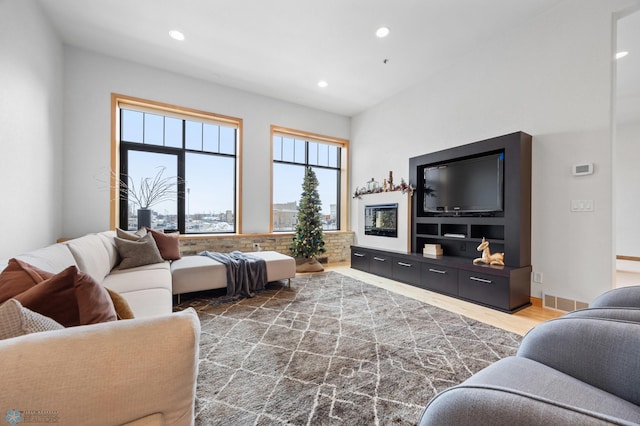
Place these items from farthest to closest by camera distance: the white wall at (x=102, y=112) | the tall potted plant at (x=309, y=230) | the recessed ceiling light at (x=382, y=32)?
the tall potted plant at (x=309, y=230), the white wall at (x=102, y=112), the recessed ceiling light at (x=382, y=32)

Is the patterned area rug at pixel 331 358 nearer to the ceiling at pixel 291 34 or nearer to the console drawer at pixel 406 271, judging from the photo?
the console drawer at pixel 406 271

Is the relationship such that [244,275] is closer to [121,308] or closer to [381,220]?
[121,308]

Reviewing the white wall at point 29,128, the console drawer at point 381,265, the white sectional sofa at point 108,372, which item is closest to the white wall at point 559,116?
the console drawer at point 381,265

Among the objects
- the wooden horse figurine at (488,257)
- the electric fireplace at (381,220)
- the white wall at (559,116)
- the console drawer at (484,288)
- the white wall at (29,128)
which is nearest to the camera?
the white wall at (29,128)

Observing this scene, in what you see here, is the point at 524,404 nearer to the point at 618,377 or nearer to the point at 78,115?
the point at 618,377

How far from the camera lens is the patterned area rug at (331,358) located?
4.64ft

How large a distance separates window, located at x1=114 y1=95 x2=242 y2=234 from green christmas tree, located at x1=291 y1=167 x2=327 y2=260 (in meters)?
1.20

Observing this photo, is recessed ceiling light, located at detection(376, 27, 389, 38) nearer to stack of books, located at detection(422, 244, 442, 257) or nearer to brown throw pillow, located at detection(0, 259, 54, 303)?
stack of books, located at detection(422, 244, 442, 257)

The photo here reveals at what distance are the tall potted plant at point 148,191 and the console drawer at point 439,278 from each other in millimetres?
4170

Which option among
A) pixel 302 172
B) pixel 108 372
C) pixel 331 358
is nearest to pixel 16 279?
pixel 108 372

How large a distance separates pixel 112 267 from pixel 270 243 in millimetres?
2562

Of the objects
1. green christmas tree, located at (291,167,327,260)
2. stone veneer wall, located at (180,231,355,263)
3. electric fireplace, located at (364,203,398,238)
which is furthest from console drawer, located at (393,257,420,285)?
stone veneer wall, located at (180,231,355,263)

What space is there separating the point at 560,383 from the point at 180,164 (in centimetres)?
508

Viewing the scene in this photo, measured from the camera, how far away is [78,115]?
373 cm
